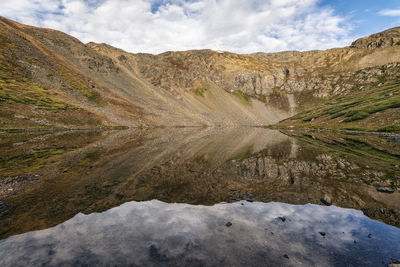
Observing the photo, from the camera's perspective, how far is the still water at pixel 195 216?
21.9 feet

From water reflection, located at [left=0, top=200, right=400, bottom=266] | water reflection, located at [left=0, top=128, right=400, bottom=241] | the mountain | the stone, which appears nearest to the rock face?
the mountain

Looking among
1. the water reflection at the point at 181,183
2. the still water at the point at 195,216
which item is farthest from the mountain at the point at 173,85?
the still water at the point at 195,216

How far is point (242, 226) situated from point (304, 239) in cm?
246

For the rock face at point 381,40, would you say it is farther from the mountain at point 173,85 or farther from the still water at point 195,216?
the still water at point 195,216

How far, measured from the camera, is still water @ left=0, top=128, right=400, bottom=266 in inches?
263

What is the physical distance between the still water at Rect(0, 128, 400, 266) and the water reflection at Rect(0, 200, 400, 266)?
36 mm

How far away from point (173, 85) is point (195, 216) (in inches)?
6048

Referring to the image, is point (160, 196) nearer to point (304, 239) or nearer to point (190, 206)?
point (190, 206)

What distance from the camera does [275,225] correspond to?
8898 millimetres

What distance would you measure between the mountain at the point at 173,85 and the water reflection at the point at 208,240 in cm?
6191

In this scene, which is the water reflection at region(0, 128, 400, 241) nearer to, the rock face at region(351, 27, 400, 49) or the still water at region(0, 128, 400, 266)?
the still water at region(0, 128, 400, 266)

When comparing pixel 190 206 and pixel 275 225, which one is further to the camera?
pixel 190 206

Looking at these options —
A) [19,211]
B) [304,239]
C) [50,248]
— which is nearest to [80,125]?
[19,211]

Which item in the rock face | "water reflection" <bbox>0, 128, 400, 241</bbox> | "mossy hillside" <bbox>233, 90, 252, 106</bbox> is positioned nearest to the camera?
"water reflection" <bbox>0, 128, 400, 241</bbox>
